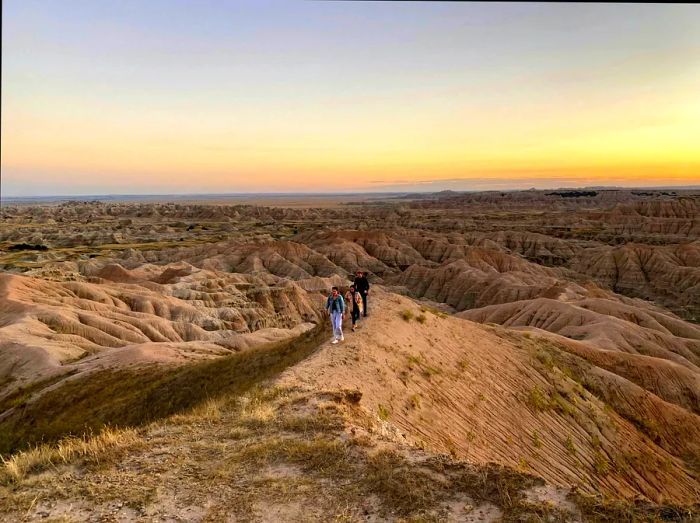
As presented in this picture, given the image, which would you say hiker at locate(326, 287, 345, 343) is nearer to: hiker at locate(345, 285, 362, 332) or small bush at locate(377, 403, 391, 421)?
hiker at locate(345, 285, 362, 332)

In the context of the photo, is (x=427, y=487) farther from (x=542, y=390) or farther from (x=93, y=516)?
(x=542, y=390)

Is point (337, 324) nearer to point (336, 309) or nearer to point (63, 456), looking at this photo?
point (336, 309)

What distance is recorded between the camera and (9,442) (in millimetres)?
18266

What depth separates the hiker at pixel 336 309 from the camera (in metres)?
13.0

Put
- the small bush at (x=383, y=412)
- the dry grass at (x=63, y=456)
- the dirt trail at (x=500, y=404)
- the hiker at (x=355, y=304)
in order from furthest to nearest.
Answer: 1. the hiker at (x=355, y=304)
2. the dirt trail at (x=500, y=404)
3. the small bush at (x=383, y=412)
4. the dry grass at (x=63, y=456)

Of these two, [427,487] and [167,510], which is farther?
[427,487]

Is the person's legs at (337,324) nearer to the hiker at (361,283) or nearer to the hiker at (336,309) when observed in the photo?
the hiker at (336,309)

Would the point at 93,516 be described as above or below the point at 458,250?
above

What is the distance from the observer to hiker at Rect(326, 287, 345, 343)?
1297cm

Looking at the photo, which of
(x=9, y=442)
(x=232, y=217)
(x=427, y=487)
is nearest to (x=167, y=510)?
(x=427, y=487)

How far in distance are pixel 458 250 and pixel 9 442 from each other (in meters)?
82.6

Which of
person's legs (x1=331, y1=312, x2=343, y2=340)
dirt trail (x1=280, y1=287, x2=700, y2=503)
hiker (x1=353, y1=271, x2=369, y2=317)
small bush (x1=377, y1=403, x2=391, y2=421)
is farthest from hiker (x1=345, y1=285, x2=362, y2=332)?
small bush (x1=377, y1=403, x2=391, y2=421)

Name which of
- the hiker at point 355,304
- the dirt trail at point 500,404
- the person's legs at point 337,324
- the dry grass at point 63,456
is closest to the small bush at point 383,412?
the dirt trail at point 500,404

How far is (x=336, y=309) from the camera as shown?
43.2ft
